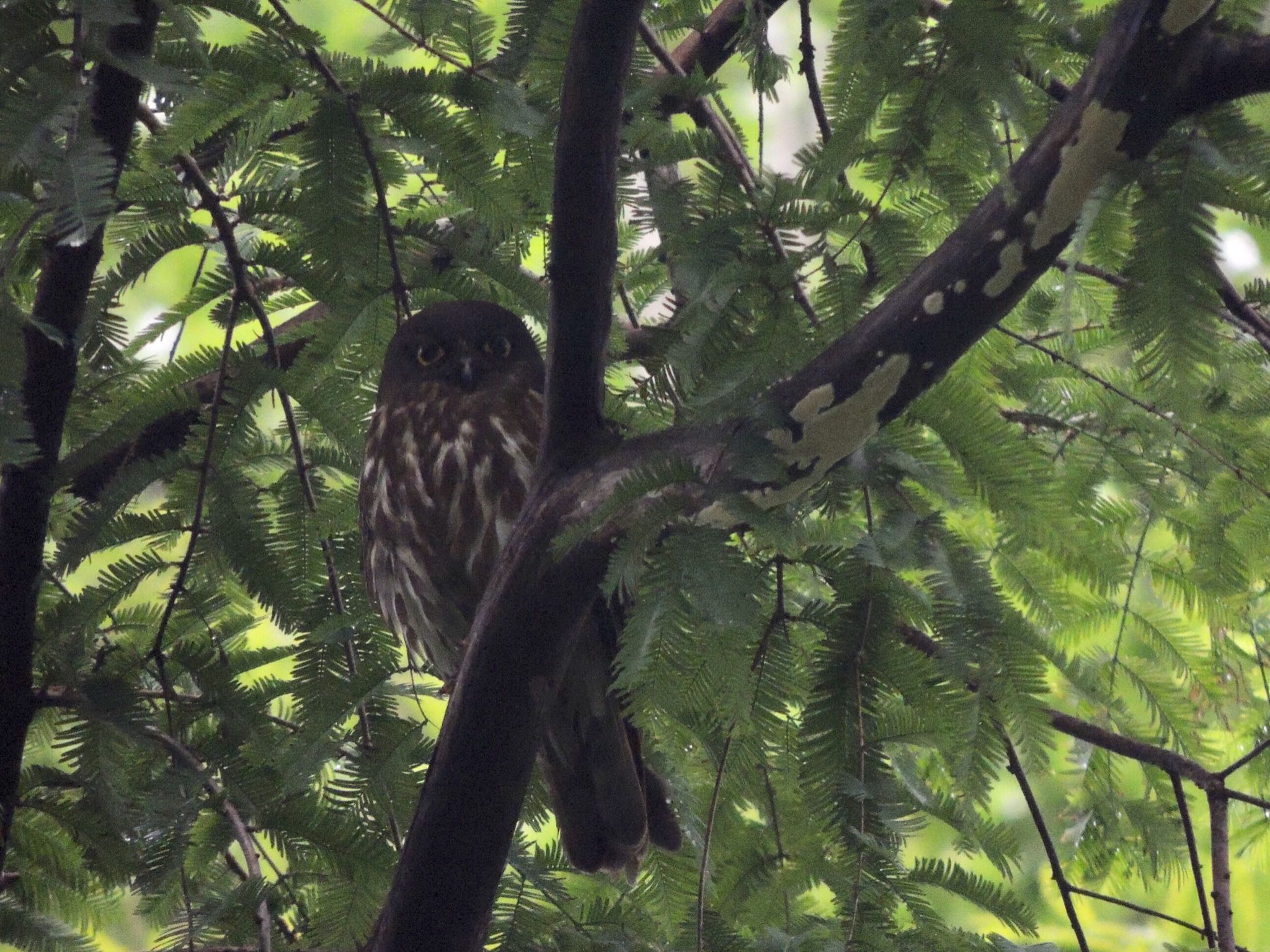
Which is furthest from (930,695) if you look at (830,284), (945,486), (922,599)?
(830,284)

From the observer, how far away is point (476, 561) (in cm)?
326

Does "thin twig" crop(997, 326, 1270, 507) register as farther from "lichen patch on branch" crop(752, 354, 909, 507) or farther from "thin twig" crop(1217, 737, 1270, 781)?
"lichen patch on branch" crop(752, 354, 909, 507)

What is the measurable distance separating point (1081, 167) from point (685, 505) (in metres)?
0.71

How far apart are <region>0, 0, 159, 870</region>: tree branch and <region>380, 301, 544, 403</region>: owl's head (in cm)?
102

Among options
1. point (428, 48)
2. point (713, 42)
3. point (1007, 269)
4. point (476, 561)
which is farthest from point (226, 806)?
point (713, 42)

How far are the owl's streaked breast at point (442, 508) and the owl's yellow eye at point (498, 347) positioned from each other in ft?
0.69

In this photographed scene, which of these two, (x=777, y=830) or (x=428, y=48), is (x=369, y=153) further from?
(x=777, y=830)

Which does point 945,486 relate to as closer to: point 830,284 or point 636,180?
point 830,284

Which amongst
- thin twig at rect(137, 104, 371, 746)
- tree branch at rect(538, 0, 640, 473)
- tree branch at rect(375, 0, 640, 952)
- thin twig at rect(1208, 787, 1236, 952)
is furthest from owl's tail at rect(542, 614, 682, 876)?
thin twig at rect(1208, 787, 1236, 952)

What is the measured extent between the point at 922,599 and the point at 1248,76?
3.18 feet

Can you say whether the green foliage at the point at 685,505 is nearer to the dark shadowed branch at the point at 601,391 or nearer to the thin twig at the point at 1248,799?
the dark shadowed branch at the point at 601,391

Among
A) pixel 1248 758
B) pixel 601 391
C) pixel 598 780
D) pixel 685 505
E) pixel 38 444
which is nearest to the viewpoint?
pixel 685 505

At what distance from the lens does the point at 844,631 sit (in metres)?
2.16

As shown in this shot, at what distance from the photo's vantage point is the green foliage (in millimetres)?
1900
